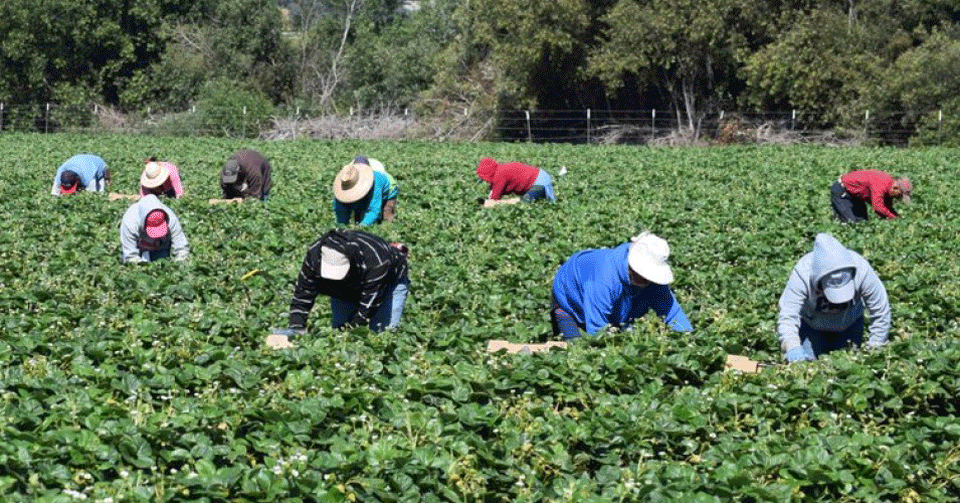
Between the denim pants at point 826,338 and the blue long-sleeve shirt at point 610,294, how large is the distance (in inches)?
30.4

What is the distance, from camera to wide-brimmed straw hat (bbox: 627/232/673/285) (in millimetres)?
8523

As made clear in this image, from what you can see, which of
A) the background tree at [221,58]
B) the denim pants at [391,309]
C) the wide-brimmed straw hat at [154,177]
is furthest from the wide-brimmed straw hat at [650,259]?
the background tree at [221,58]

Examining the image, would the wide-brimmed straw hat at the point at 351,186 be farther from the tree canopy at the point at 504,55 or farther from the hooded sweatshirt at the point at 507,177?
the tree canopy at the point at 504,55

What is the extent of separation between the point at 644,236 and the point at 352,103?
52.3m

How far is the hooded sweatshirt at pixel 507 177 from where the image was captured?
1930cm

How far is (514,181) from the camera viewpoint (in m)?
19.4

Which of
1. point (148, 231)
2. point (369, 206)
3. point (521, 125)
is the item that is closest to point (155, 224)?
point (148, 231)

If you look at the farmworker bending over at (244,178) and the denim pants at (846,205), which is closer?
the denim pants at (846,205)

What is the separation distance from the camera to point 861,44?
4484 centimetres

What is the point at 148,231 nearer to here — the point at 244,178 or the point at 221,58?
the point at 244,178

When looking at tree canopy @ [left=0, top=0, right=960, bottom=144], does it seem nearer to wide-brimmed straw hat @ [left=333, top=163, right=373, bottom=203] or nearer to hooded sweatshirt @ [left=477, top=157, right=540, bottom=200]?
hooded sweatshirt @ [left=477, top=157, right=540, bottom=200]

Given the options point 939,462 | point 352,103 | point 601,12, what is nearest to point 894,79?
point 601,12

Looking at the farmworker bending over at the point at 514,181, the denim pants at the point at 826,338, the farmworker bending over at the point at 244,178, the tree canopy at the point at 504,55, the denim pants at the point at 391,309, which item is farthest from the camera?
the tree canopy at the point at 504,55

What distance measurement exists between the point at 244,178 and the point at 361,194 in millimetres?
4960
